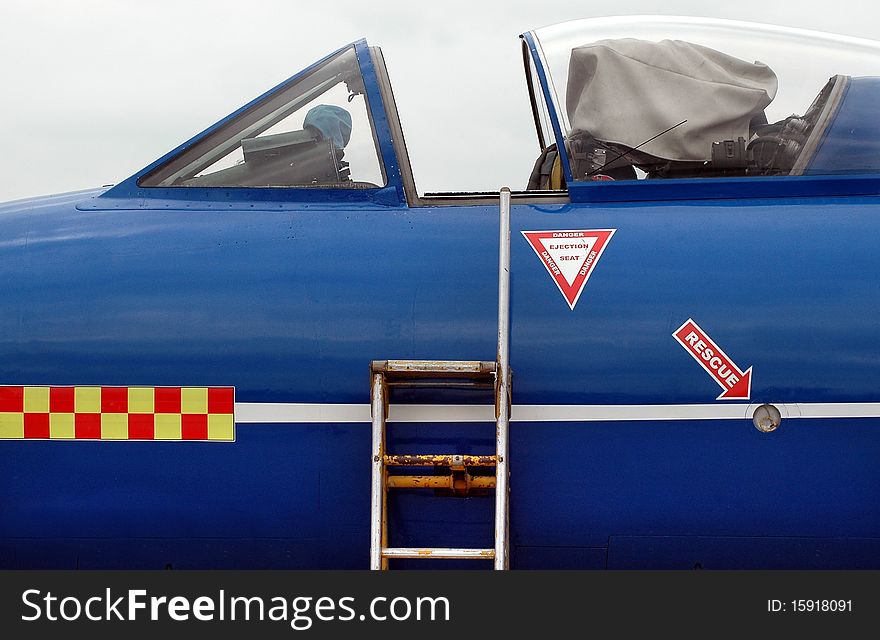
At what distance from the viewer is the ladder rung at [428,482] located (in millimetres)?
3078

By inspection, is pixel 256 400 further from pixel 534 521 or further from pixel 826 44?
pixel 826 44

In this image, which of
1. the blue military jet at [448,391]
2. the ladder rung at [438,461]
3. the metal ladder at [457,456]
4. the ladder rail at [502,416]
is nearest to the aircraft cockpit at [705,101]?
the blue military jet at [448,391]

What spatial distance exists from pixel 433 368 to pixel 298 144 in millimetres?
1118

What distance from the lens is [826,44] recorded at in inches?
Answer: 152

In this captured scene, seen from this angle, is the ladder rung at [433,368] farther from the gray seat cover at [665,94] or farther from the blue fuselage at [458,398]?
the gray seat cover at [665,94]

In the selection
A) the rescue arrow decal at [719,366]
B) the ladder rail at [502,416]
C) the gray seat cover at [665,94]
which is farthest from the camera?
the gray seat cover at [665,94]

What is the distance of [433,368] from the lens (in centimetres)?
298

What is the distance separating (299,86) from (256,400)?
1.27 metres

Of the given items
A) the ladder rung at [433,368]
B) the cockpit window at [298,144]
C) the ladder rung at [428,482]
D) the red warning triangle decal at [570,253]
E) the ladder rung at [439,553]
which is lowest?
the ladder rung at [439,553]

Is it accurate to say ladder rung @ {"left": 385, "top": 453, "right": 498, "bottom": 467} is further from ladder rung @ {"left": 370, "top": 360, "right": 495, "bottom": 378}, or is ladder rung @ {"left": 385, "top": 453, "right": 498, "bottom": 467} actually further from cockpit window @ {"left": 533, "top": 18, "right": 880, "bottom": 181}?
cockpit window @ {"left": 533, "top": 18, "right": 880, "bottom": 181}

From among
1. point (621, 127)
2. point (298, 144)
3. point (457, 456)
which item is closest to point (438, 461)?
point (457, 456)

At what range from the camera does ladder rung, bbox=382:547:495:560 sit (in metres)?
2.97

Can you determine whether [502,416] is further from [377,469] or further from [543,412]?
[377,469]

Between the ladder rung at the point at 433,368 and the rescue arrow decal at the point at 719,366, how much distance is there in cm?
62
